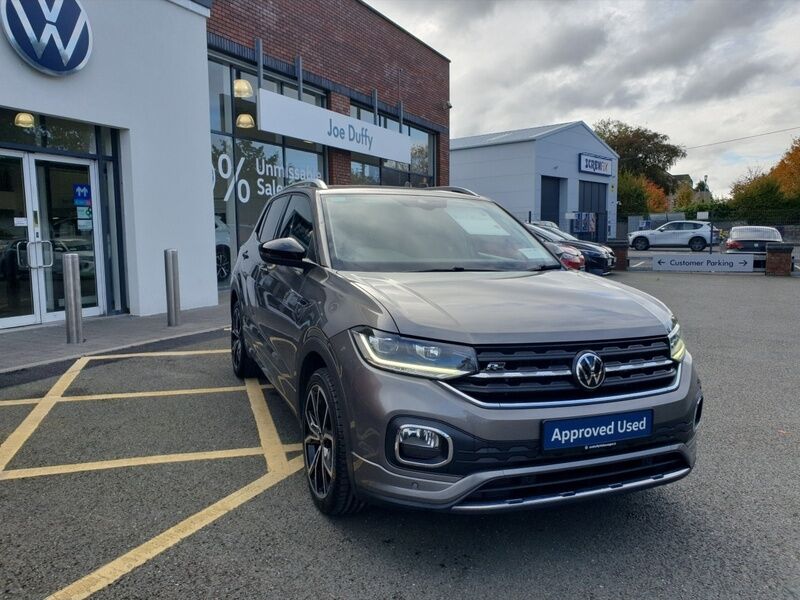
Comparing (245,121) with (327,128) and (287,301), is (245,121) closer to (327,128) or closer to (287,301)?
(327,128)

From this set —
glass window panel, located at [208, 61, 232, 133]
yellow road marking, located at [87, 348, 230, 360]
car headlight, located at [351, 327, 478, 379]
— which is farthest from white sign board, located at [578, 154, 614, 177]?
car headlight, located at [351, 327, 478, 379]

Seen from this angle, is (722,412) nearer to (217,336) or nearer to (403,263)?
(403,263)

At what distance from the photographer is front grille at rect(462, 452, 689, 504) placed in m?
2.43

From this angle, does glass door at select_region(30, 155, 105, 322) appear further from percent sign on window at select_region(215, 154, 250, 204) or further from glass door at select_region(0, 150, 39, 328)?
percent sign on window at select_region(215, 154, 250, 204)

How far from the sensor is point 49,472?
365 centimetres

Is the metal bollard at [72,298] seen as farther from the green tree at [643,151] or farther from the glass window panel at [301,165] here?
the green tree at [643,151]

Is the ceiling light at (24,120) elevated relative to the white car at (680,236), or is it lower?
elevated

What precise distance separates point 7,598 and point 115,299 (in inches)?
312

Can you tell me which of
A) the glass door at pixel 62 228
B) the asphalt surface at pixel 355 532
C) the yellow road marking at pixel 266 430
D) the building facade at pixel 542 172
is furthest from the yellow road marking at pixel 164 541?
the building facade at pixel 542 172

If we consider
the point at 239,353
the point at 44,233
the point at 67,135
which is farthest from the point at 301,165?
the point at 239,353

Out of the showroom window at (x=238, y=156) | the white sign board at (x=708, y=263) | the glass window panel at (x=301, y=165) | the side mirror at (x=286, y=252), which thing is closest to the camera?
the side mirror at (x=286, y=252)

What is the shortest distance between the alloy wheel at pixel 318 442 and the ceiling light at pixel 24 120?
7.35 m

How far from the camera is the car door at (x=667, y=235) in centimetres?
3322

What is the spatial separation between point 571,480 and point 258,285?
9.36ft
